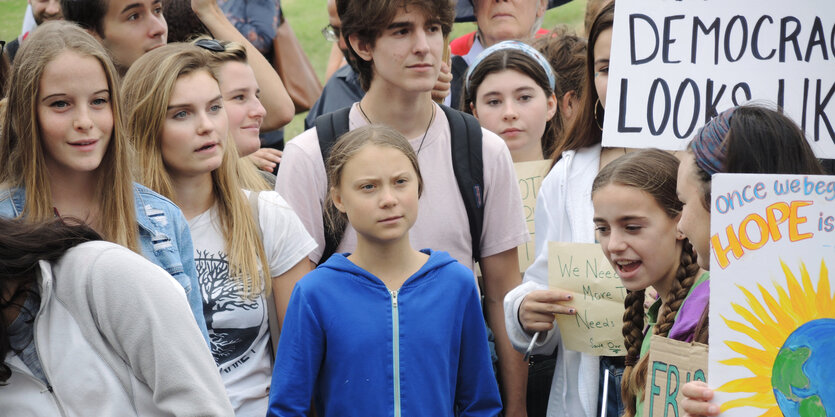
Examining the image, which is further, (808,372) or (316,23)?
(316,23)

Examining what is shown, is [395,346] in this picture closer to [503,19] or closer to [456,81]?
[456,81]

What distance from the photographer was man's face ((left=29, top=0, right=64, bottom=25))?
5559mm

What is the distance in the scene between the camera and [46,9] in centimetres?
560

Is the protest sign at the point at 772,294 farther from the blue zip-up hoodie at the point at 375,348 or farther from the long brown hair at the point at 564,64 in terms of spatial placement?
the long brown hair at the point at 564,64

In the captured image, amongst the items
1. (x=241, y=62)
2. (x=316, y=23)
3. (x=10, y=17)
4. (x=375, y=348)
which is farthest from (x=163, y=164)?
(x=316, y=23)

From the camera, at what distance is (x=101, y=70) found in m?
3.23

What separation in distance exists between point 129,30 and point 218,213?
1.43 meters

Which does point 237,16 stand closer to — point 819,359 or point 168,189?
point 168,189

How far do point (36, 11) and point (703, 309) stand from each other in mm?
4109

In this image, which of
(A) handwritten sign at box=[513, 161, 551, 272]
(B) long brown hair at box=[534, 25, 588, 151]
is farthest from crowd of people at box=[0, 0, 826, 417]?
(B) long brown hair at box=[534, 25, 588, 151]

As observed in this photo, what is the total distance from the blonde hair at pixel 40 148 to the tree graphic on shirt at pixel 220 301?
0.54m

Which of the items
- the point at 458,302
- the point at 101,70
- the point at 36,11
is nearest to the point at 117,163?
the point at 101,70

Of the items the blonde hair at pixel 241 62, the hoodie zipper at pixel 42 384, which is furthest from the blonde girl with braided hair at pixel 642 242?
the hoodie zipper at pixel 42 384

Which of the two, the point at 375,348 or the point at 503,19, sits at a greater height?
the point at 503,19
